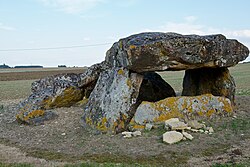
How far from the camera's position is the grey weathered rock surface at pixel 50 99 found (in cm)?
1073

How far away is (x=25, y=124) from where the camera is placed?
10539 millimetres

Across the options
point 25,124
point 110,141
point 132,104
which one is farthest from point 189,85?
point 25,124

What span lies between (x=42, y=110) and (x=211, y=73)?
6220mm

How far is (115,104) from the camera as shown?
9242mm

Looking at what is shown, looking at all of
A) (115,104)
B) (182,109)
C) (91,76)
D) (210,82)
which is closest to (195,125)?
(182,109)

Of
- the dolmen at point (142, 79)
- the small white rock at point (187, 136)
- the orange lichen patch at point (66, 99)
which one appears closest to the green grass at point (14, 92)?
the orange lichen patch at point (66, 99)

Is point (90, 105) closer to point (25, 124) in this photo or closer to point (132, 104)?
point (132, 104)

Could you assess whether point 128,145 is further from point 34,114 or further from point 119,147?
point 34,114

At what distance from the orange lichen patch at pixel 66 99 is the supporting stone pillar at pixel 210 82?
4.31 meters

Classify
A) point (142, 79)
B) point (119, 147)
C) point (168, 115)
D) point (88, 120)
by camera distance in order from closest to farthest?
point (119, 147) < point (168, 115) < point (88, 120) < point (142, 79)

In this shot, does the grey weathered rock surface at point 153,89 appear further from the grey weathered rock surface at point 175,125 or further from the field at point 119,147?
the grey weathered rock surface at point 175,125

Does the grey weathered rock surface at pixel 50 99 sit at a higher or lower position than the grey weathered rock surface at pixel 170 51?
lower

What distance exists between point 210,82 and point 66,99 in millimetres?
5524

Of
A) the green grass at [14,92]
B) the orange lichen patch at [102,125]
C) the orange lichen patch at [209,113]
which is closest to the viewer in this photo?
the orange lichen patch at [102,125]
